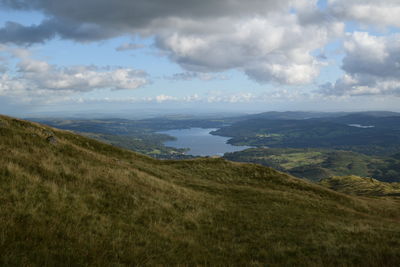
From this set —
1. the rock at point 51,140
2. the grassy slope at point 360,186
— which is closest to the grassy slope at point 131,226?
the rock at point 51,140

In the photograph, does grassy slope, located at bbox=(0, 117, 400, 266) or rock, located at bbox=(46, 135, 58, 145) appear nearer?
grassy slope, located at bbox=(0, 117, 400, 266)

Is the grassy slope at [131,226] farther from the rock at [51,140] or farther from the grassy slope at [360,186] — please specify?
the grassy slope at [360,186]

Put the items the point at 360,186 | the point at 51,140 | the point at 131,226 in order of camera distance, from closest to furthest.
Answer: the point at 131,226 → the point at 51,140 → the point at 360,186

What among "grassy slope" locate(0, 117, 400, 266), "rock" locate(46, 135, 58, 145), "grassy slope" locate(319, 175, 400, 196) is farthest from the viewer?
"grassy slope" locate(319, 175, 400, 196)

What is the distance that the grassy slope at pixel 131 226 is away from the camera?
824 centimetres

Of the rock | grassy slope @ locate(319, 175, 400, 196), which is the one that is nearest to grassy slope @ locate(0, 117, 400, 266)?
the rock

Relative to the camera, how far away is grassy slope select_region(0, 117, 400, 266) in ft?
27.0

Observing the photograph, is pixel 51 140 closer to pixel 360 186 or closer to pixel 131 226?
pixel 131 226

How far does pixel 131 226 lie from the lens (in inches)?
455

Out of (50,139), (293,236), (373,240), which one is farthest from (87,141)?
(373,240)

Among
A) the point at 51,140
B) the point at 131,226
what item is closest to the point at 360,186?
the point at 51,140

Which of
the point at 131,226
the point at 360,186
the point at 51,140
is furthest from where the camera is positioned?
the point at 360,186

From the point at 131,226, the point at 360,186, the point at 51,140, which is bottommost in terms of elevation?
the point at 360,186

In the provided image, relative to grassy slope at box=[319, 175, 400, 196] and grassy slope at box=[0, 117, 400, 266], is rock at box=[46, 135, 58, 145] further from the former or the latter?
grassy slope at box=[319, 175, 400, 196]
